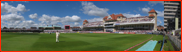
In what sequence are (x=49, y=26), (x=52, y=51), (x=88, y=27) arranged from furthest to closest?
(x=49, y=26) → (x=88, y=27) → (x=52, y=51)

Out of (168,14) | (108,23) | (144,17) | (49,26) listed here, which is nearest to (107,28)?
(108,23)

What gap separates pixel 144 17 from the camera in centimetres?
8225

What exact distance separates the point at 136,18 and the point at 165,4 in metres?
36.1

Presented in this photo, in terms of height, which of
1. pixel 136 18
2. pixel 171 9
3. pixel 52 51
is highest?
pixel 171 9

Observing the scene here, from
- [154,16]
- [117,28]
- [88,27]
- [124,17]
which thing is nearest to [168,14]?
[154,16]

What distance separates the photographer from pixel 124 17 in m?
95.8

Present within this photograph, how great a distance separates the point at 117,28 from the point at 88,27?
36.4 metres

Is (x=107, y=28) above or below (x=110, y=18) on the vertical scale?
below

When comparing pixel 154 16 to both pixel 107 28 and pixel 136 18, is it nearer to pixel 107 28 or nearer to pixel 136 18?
pixel 136 18

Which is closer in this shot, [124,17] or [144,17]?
[144,17]

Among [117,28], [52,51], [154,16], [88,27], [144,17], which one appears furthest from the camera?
[88,27]

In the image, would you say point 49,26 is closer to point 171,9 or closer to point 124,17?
point 124,17

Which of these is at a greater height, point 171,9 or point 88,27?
point 171,9

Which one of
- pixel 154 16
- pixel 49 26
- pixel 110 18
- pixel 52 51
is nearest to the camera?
pixel 52 51
